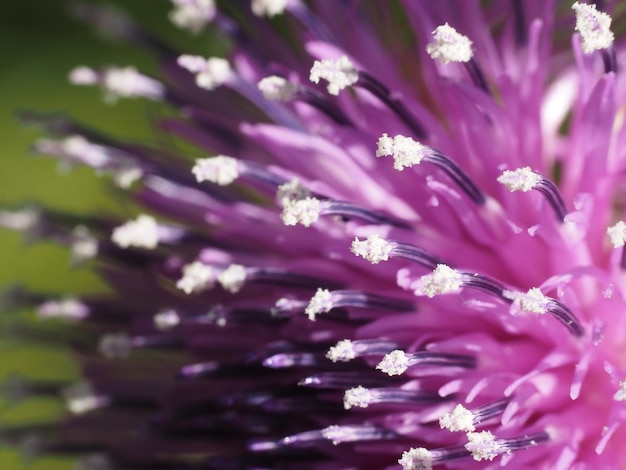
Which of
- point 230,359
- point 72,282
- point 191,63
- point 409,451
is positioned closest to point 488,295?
point 409,451

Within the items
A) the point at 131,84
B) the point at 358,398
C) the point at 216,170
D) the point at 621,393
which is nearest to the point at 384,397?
the point at 358,398

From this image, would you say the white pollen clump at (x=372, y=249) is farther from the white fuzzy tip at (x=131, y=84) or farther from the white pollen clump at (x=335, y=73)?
A: the white fuzzy tip at (x=131, y=84)

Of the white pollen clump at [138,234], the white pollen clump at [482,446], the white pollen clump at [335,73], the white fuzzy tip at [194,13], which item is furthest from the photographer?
the white fuzzy tip at [194,13]

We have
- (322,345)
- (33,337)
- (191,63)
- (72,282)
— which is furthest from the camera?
(72,282)

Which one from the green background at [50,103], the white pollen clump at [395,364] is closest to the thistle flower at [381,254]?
the white pollen clump at [395,364]

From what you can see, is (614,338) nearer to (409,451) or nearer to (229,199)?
(409,451)

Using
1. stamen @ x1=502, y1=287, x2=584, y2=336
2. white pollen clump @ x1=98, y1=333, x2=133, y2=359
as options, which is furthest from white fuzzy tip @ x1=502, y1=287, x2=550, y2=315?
white pollen clump @ x1=98, y1=333, x2=133, y2=359

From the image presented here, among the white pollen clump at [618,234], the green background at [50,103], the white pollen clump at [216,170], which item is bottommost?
the white pollen clump at [618,234]
